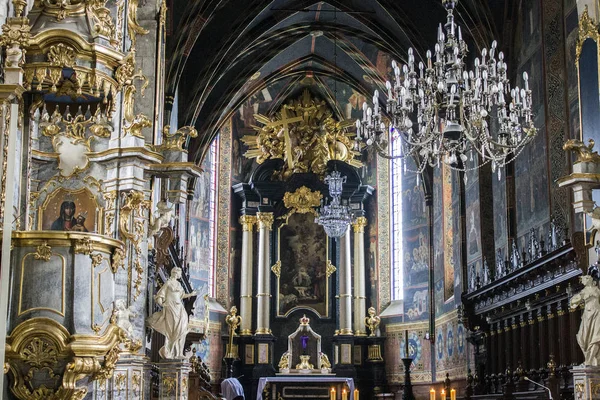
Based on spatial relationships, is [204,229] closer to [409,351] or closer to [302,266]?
[302,266]

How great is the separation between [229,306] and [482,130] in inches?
729

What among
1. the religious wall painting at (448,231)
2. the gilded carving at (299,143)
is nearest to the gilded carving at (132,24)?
the religious wall painting at (448,231)

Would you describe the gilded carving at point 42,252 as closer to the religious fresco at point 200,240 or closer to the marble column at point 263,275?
the religious fresco at point 200,240

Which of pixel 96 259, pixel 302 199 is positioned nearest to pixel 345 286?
pixel 302 199

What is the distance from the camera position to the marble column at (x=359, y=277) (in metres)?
30.3

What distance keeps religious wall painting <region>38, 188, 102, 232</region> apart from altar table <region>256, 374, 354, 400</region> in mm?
16747

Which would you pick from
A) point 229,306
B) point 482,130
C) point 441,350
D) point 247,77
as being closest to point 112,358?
point 482,130

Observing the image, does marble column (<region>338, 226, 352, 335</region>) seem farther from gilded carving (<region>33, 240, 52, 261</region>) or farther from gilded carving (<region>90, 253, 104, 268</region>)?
gilded carving (<region>33, 240, 52, 261</region>)

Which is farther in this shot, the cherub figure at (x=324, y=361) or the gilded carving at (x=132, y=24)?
the cherub figure at (x=324, y=361)

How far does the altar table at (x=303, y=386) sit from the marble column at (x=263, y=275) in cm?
185

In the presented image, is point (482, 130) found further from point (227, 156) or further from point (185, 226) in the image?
point (227, 156)

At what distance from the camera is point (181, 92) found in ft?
79.2

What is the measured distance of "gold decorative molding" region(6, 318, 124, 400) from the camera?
7.96 meters

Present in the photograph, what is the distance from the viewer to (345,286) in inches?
1201
